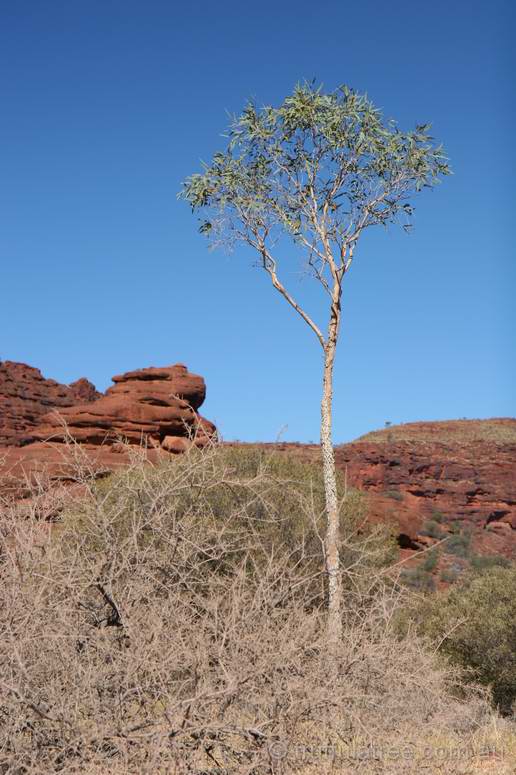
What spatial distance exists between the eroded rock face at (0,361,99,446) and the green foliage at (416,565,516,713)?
39.2 meters

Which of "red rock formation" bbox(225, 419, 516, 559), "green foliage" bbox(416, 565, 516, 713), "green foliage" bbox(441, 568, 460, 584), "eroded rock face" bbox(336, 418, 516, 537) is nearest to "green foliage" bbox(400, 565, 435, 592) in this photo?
"green foliage" bbox(441, 568, 460, 584)

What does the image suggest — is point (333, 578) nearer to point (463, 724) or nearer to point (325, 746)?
point (463, 724)

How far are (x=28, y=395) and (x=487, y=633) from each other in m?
47.3

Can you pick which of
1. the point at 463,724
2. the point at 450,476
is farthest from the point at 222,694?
the point at 450,476

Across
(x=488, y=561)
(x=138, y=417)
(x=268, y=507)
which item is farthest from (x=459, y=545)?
(x=268, y=507)

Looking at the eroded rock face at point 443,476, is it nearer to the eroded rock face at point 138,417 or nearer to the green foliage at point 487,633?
the eroded rock face at point 138,417

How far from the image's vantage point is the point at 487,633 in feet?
58.4

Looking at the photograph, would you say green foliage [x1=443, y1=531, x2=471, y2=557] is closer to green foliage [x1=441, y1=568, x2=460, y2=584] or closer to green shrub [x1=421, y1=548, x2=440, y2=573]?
green shrub [x1=421, y1=548, x2=440, y2=573]

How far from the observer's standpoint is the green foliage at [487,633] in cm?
1743

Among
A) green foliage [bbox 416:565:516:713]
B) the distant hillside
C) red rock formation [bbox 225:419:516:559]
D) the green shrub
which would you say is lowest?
green foliage [bbox 416:565:516:713]

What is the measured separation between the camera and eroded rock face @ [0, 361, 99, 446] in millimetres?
56375

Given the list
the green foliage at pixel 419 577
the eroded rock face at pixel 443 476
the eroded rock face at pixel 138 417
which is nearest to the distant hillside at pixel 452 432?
the eroded rock face at pixel 443 476

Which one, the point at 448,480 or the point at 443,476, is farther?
the point at 443,476

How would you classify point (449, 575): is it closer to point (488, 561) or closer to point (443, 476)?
point (488, 561)
